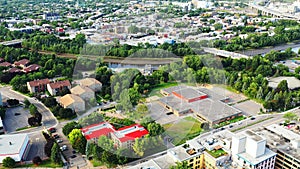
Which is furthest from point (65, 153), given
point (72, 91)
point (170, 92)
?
point (170, 92)

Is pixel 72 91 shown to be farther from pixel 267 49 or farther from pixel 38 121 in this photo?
pixel 267 49

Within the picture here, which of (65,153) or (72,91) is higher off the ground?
(72,91)

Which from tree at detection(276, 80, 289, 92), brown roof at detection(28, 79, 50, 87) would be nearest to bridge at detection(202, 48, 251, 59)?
tree at detection(276, 80, 289, 92)

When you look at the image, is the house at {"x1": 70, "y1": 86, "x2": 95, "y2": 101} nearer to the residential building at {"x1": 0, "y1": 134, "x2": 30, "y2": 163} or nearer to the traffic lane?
the traffic lane

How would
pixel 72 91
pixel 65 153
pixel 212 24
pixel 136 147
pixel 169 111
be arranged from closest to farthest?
pixel 136 147 < pixel 65 153 < pixel 169 111 < pixel 72 91 < pixel 212 24

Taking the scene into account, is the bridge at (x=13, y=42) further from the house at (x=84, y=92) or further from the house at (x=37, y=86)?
the house at (x=84, y=92)
